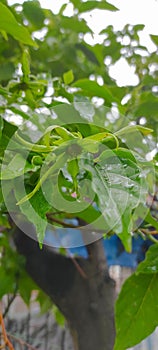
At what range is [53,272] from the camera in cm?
61

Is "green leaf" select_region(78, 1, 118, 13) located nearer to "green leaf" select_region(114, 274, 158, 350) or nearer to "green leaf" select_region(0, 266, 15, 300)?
"green leaf" select_region(114, 274, 158, 350)

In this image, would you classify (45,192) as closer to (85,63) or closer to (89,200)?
(89,200)

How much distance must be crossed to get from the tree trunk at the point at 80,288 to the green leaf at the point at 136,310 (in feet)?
0.75

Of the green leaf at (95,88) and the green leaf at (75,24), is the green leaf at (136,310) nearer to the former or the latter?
the green leaf at (95,88)

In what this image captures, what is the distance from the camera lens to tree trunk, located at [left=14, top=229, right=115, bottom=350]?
1.87 ft

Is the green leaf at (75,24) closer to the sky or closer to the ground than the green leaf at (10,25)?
closer to the ground

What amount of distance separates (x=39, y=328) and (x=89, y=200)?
970 mm

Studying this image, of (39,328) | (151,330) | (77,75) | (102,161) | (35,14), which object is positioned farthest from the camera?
(39,328)

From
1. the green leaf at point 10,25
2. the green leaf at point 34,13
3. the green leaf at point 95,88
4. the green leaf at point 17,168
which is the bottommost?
the green leaf at point 34,13

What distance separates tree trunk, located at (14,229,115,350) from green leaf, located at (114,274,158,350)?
0.23 meters

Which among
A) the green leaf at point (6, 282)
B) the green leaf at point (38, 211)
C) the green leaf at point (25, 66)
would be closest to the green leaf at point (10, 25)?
the green leaf at point (25, 66)

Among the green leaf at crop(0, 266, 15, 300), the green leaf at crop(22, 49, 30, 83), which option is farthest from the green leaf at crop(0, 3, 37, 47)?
the green leaf at crop(0, 266, 15, 300)

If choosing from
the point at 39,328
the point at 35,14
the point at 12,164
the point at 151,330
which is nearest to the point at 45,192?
the point at 12,164

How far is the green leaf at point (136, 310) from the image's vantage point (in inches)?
13.0
